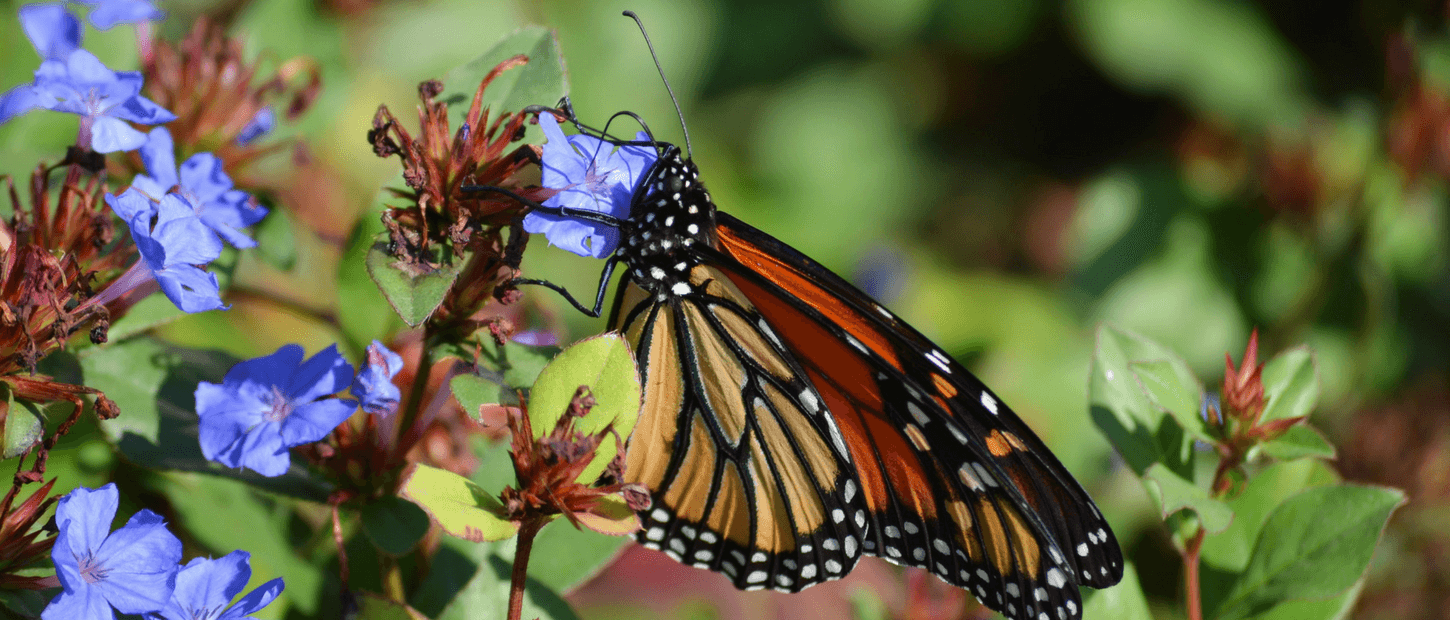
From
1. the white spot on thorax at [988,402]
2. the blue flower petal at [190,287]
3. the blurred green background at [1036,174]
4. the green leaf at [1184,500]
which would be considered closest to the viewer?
the blue flower petal at [190,287]

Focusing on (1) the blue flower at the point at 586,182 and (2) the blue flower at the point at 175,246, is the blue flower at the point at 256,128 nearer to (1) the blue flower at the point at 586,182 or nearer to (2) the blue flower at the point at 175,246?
(2) the blue flower at the point at 175,246

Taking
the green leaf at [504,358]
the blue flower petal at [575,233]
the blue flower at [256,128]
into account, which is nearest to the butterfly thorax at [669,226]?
the blue flower petal at [575,233]

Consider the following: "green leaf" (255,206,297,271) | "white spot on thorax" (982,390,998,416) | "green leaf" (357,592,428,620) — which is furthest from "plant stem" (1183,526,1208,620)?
"green leaf" (255,206,297,271)

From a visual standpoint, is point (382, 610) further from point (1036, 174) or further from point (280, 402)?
point (1036, 174)

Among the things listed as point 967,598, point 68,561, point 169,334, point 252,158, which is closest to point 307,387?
point 68,561

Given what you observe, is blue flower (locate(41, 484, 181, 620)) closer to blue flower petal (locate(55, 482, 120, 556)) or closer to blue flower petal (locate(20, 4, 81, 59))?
blue flower petal (locate(55, 482, 120, 556))

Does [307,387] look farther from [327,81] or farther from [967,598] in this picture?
[967,598]
